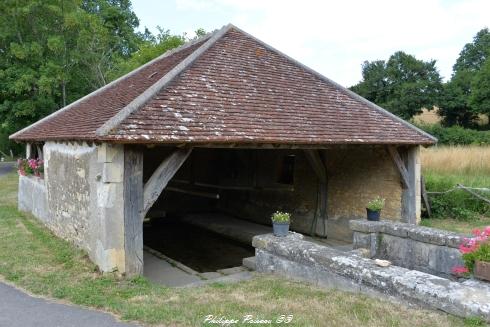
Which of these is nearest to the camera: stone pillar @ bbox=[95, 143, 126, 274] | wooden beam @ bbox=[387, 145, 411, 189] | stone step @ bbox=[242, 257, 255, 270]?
stone pillar @ bbox=[95, 143, 126, 274]

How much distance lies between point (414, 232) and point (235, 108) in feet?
11.7

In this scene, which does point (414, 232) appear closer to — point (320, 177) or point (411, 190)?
point (411, 190)

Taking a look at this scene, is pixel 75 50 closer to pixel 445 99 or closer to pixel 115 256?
pixel 115 256

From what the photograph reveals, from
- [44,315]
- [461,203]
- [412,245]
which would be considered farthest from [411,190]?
[44,315]

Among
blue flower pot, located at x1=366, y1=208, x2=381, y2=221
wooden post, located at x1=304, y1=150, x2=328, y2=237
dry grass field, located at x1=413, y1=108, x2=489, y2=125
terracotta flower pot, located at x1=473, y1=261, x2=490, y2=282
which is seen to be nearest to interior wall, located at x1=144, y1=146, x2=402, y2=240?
wooden post, located at x1=304, y1=150, x2=328, y2=237

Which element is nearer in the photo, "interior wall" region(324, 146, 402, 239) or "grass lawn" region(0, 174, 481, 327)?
"grass lawn" region(0, 174, 481, 327)

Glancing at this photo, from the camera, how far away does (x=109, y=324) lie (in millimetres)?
4184

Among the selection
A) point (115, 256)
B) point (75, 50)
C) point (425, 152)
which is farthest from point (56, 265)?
point (75, 50)

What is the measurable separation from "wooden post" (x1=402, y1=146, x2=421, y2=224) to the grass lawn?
478 centimetres

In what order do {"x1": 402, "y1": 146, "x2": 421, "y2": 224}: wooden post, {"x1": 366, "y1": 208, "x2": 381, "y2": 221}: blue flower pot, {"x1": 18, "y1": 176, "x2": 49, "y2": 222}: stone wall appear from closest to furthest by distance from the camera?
{"x1": 366, "y1": 208, "x2": 381, "y2": 221}: blue flower pot < {"x1": 402, "y1": 146, "x2": 421, "y2": 224}: wooden post < {"x1": 18, "y1": 176, "x2": 49, "y2": 222}: stone wall

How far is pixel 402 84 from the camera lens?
108 feet

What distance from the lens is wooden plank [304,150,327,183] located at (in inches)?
379

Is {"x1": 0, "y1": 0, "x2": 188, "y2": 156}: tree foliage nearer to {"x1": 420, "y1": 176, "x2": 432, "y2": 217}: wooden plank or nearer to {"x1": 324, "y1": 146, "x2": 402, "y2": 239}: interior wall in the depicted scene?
{"x1": 324, "y1": 146, "x2": 402, "y2": 239}: interior wall

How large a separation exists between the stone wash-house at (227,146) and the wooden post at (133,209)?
0.6 inches
